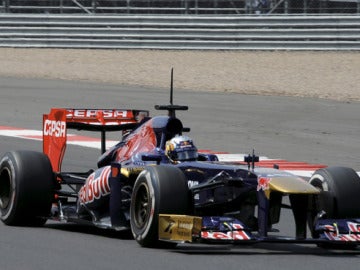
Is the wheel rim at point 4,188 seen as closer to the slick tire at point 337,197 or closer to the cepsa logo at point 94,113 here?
the cepsa logo at point 94,113

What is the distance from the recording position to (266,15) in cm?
2859

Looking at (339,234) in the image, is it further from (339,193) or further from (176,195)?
(176,195)

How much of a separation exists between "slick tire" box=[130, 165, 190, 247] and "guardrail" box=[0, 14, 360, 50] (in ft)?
61.6

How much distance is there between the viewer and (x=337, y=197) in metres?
9.05

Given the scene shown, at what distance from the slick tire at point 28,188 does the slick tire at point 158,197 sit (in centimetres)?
140

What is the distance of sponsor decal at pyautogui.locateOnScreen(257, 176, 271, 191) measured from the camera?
8.66 m

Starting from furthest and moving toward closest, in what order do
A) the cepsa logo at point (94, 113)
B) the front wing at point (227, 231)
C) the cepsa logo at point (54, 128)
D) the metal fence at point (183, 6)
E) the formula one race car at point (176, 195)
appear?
the metal fence at point (183, 6)
the cepsa logo at point (94, 113)
the cepsa logo at point (54, 128)
the formula one race car at point (176, 195)
the front wing at point (227, 231)

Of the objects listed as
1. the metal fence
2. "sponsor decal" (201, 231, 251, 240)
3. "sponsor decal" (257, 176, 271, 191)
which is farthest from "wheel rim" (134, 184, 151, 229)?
the metal fence

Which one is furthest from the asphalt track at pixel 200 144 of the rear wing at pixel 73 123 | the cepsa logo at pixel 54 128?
the cepsa logo at pixel 54 128

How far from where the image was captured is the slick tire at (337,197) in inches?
356

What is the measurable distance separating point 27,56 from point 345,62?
27.2 ft

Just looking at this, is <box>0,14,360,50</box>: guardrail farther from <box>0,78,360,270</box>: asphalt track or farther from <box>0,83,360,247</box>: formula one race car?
<box>0,83,360,247</box>: formula one race car

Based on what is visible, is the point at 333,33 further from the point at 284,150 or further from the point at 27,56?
the point at 284,150

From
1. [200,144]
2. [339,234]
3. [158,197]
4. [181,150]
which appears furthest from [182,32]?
[158,197]
